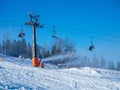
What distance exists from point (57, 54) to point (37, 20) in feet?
186

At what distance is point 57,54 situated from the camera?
307ft

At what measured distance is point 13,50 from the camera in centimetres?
10631

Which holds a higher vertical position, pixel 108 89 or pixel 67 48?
pixel 67 48

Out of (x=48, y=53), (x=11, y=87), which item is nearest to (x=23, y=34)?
(x=11, y=87)

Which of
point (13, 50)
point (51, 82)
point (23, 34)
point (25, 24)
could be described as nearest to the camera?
point (51, 82)

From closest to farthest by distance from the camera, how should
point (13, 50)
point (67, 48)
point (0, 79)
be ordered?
point (0, 79) → point (67, 48) → point (13, 50)

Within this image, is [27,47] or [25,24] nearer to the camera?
[25,24]

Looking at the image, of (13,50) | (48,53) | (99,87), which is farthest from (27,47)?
(99,87)

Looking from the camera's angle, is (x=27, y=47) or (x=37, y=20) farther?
(x=27, y=47)

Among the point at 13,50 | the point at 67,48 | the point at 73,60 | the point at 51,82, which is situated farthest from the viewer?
the point at 13,50

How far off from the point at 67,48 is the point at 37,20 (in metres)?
61.1

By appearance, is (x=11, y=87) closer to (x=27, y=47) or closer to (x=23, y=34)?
(x=23, y=34)

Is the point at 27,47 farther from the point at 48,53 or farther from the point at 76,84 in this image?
the point at 76,84

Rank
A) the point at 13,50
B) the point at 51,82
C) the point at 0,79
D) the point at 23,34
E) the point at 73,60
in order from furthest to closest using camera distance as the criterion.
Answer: the point at 13,50
the point at 73,60
the point at 23,34
the point at 51,82
the point at 0,79
